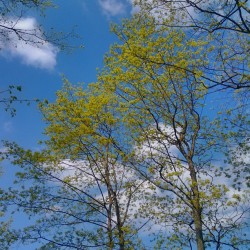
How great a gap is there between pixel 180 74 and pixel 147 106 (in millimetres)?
1774

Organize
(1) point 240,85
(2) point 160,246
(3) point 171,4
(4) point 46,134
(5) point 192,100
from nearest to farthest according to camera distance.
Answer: (1) point 240,85, (3) point 171,4, (2) point 160,246, (5) point 192,100, (4) point 46,134

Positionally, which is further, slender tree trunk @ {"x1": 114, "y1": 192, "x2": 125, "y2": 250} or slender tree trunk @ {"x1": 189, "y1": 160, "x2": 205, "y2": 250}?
slender tree trunk @ {"x1": 114, "y1": 192, "x2": 125, "y2": 250}

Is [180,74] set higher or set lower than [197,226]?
higher

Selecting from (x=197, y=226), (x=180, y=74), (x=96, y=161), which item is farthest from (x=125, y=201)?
(x=180, y=74)

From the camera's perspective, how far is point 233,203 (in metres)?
14.1

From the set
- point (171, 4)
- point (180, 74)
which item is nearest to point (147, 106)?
point (180, 74)

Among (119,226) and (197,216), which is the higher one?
(119,226)

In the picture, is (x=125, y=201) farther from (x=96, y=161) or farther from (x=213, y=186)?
(x=213, y=186)

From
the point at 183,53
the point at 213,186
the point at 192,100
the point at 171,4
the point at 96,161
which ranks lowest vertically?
the point at 213,186

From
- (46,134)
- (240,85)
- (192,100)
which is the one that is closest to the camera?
(240,85)

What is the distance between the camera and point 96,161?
17484 millimetres

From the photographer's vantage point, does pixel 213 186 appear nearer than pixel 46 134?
Yes

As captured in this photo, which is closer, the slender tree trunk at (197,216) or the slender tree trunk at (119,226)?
the slender tree trunk at (197,216)

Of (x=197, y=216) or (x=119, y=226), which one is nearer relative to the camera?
(x=197, y=216)
